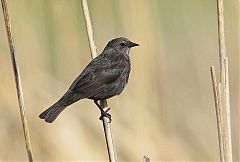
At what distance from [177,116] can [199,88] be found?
308 millimetres

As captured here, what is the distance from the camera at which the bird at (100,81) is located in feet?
13.7

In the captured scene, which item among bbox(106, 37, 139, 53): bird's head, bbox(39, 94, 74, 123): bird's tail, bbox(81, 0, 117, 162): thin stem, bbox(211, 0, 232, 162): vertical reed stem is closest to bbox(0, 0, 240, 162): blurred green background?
bbox(106, 37, 139, 53): bird's head

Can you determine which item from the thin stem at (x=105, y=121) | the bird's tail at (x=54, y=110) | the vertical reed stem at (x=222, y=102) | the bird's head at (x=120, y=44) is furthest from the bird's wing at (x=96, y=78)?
the vertical reed stem at (x=222, y=102)

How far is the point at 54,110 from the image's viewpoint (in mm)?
4043

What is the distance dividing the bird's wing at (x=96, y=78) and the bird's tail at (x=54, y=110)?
0.34 feet

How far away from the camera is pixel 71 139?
16.0 ft

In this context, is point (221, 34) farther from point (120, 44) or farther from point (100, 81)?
point (120, 44)

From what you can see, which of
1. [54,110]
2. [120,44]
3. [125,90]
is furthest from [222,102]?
[125,90]

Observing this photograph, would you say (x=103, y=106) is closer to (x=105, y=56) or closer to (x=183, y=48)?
(x=105, y=56)

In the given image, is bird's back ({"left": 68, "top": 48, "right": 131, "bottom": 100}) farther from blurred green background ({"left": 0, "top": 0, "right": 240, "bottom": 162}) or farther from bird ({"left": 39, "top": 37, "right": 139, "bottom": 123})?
blurred green background ({"left": 0, "top": 0, "right": 240, "bottom": 162})

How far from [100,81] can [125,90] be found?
744 mm

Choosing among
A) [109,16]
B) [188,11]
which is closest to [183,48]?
[188,11]

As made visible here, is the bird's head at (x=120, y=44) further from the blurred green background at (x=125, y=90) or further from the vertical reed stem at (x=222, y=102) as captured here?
the vertical reed stem at (x=222, y=102)

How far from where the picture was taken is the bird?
416 cm
